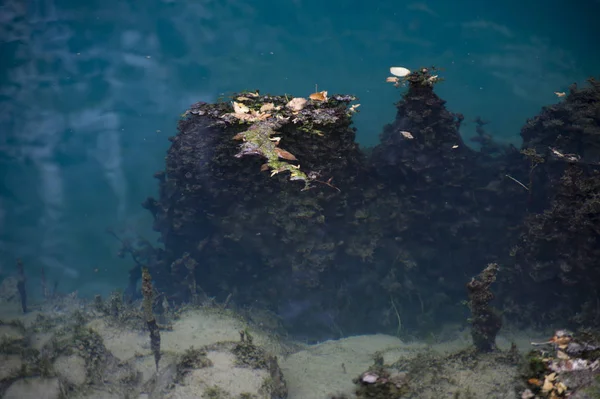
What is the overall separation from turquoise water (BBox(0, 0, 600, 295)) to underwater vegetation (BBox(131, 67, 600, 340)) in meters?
10.6

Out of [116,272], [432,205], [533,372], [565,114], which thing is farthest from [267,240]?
[116,272]

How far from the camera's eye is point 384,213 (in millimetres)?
8367

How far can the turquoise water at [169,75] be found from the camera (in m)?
19.1

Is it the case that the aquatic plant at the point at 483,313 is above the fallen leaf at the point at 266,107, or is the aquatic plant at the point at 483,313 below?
below

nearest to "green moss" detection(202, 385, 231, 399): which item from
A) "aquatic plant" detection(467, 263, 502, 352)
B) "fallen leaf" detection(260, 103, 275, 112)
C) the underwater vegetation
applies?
the underwater vegetation

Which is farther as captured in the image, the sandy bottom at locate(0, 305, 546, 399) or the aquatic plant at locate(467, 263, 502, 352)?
the aquatic plant at locate(467, 263, 502, 352)

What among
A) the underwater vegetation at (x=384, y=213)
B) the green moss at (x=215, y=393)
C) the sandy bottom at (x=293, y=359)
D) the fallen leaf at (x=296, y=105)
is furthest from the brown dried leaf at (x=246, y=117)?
the green moss at (x=215, y=393)

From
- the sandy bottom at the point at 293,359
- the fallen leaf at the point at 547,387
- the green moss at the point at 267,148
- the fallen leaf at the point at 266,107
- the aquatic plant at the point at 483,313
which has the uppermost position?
the fallen leaf at the point at 266,107

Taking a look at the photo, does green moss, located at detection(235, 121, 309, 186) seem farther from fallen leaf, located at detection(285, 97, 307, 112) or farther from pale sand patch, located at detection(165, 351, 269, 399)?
pale sand patch, located at detection(165, 351, 269, 399)

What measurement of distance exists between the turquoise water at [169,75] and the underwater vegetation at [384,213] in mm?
10641

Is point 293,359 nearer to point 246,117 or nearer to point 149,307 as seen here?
point 149,307

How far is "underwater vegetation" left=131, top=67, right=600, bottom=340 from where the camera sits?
6.25 meters

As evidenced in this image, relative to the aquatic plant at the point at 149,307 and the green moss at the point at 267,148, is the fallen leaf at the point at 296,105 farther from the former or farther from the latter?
the aquatic plant at the point at 149,307

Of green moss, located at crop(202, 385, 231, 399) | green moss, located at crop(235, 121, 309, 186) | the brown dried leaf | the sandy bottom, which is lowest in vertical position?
the sandy bottom
